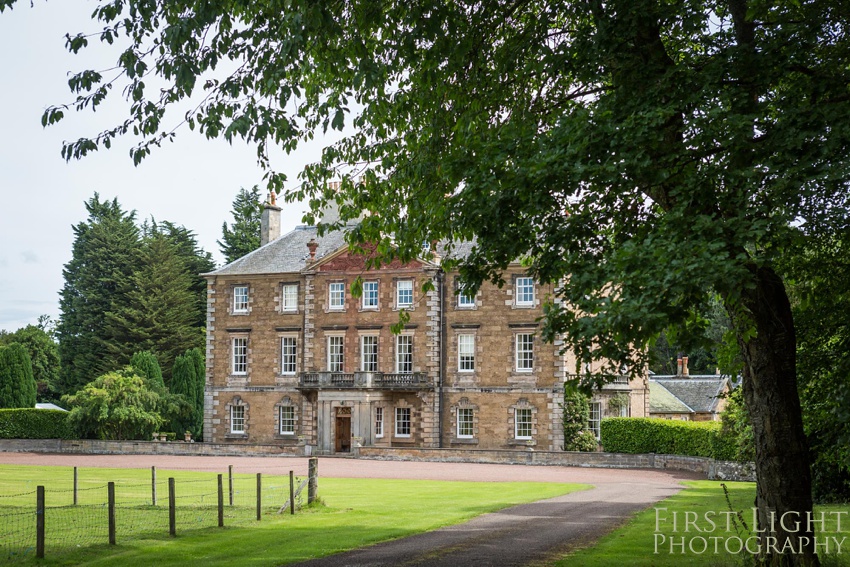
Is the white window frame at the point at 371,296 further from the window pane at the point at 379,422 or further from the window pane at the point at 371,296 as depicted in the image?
the window pane at the point at 379,422

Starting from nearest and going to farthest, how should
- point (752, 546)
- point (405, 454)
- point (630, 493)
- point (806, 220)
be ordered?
point (806, 220)
point (752, 546)
point (630, 493)
point (405, 454)

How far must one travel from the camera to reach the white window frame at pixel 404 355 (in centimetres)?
4766

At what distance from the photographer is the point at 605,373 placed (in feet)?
34.1

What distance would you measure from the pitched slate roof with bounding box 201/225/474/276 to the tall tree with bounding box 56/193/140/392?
20.0 metres

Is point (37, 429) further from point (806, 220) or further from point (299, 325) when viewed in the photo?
point (806, 220)

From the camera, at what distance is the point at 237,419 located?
5081cm

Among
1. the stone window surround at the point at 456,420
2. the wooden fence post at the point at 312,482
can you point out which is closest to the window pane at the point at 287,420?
the stone window surround at the point at 456,420

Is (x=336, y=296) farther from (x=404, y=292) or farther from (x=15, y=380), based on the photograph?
(x=15, y=380)

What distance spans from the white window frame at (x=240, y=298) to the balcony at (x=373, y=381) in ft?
20.7

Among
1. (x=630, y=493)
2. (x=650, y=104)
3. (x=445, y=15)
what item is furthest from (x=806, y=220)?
(x=630, y=493)

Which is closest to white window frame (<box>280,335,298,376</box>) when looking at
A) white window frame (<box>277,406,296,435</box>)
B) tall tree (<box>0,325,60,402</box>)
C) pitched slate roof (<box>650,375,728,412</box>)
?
white window frame (<box>277,406,296,435</box>)

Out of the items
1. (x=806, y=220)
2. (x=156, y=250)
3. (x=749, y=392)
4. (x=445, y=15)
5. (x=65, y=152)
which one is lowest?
(x=749, y=392)

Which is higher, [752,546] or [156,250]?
[156,250]

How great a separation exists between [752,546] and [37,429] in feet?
155
